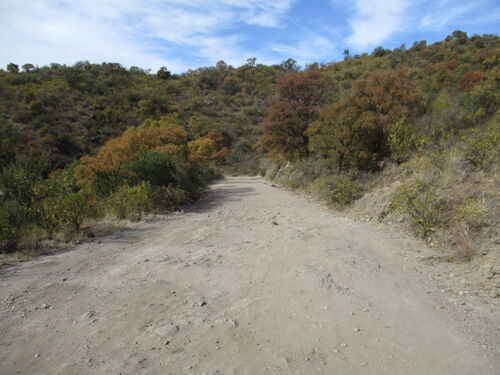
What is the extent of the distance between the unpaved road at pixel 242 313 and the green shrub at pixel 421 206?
1.49 ft

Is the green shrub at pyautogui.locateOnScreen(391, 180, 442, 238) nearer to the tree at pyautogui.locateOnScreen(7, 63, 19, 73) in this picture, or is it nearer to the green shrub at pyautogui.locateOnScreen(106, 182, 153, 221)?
the green shrub at pyautogui.locateOnScreen(106, 182, 153, 221)

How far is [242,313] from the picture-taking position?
346 centimetres

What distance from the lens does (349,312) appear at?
11.3ft

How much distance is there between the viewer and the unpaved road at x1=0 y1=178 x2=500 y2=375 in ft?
8.67

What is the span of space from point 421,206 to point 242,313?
15.2ft

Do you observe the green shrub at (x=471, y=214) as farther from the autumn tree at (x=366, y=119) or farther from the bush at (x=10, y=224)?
the bush at (x=10, y=224)

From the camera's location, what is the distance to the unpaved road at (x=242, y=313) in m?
2.64

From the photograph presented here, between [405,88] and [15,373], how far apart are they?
14.2 m

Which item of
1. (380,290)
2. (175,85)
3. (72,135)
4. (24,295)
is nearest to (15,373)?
(24,295)

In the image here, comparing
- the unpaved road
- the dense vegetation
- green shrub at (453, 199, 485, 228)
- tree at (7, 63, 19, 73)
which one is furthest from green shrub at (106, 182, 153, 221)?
tree at (7, 63, 19, 73)

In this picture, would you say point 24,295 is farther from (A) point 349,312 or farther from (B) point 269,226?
(B) point 269,226

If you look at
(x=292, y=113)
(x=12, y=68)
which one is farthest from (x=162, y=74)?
(x=292, y=113)

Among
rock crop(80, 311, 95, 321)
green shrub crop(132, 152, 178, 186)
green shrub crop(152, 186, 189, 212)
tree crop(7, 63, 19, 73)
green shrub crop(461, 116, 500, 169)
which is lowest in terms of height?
Result: green shrub crop(152, 186, 189, 212)

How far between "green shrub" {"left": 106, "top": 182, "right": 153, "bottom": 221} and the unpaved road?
2976mm
